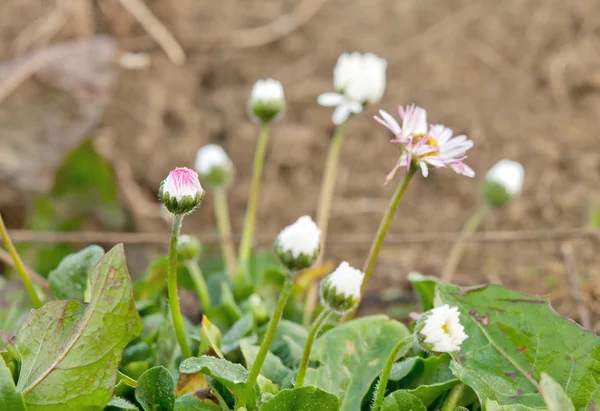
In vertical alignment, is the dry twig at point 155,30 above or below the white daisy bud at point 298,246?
above

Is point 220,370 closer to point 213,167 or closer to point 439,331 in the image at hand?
point 439,331

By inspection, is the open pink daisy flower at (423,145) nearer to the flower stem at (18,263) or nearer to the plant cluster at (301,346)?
the plant cluster at (301,346)

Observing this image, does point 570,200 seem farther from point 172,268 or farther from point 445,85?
point 172,268

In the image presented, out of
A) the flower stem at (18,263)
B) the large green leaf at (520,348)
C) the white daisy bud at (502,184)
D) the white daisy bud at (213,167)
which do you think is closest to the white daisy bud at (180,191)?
the flower stem at (18,263)

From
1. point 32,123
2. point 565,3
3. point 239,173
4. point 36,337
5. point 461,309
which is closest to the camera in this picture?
point 36,337

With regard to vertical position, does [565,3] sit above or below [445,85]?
above

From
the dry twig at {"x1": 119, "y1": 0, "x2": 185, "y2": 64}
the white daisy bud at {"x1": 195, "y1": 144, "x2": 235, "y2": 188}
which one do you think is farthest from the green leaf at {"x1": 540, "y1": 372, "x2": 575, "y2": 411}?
the dry twig at {"x1": 119, "y1": 0, "x2": 185, "y2": 64}

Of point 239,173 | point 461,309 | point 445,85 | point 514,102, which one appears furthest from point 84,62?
point 461,309
